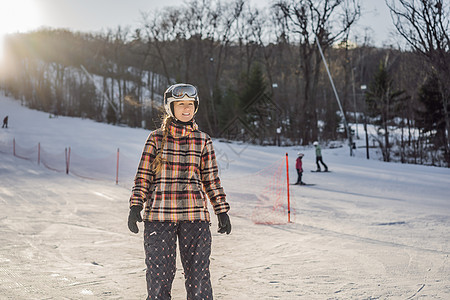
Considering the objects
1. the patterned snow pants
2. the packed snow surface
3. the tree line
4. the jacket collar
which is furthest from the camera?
the tree line

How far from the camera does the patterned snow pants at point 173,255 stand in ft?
8.45

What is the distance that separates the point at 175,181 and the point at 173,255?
19.5 inches

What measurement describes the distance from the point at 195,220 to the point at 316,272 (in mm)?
2231

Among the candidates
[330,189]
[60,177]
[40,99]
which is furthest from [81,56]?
[330,189]

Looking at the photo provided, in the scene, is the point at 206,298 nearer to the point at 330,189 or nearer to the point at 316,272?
the point at 316,272

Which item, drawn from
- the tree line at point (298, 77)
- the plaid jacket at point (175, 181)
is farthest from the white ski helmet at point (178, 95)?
the tree line at point (298, 77)

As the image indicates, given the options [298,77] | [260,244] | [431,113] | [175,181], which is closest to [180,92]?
[175,181]

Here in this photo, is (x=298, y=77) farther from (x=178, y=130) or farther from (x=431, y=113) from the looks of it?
(x=178, y=130)

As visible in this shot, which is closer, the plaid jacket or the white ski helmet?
the plaid jacket

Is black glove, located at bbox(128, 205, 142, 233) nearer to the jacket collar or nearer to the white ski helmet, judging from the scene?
the jacket collar

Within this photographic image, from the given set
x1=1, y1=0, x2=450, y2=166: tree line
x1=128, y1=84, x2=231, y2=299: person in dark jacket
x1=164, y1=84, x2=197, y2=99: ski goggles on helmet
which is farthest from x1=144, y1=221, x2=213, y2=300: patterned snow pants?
x1=1, y1=0, x2=450, y2=166: tree line

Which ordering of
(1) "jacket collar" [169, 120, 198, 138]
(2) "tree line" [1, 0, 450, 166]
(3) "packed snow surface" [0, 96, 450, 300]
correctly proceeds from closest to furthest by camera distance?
(1) "jacket collar" [169, 120, 198, 138] < (3) "packed snow surface" [0, 96, 450, 300] < (2) "tree line" [1, 0, 450, 166]

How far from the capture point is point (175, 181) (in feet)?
8.68

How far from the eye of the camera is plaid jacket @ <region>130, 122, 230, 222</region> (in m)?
2.61
